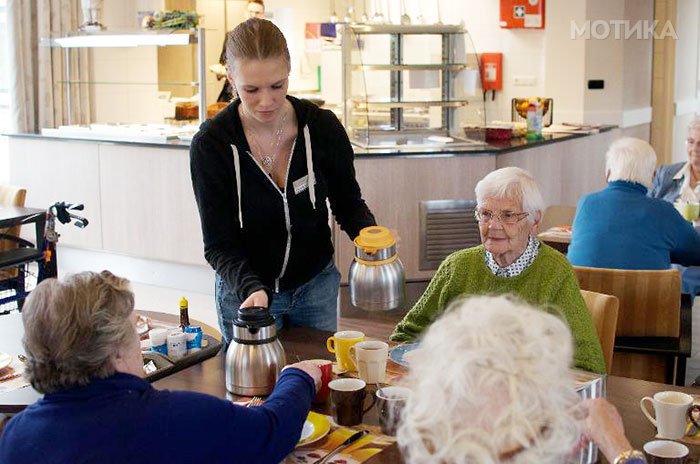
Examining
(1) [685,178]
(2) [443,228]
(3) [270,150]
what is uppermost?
(3) [270,150]

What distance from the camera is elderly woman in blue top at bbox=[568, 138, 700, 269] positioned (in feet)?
10.9

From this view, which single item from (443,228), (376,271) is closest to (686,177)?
(443,228)

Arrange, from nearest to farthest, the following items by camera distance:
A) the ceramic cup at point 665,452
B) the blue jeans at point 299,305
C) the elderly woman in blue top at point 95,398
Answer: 1. the elderly woman in blue top at point 95,398
2. the ceramic cup at point 665,452
3. the blue jeans at point 299,305

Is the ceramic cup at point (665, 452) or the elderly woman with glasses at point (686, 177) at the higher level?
the elderly woman with glasses at point (686, 177)

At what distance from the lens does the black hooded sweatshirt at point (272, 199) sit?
233cm

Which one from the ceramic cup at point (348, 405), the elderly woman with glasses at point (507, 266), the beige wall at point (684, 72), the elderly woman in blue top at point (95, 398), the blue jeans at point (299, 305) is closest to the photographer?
the elderly woman in blue top at point (95, 398)

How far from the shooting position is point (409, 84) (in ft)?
18.1

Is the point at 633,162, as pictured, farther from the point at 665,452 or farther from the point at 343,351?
the point at 665,452

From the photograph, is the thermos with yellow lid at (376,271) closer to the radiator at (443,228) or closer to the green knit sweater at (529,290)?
the green knit sweater at (529,290)

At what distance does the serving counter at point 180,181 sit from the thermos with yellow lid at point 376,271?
295 centimetres

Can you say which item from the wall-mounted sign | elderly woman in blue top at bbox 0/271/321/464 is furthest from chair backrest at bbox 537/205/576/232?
the wall-mounted sign

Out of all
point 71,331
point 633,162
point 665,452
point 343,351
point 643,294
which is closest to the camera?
point 71,331

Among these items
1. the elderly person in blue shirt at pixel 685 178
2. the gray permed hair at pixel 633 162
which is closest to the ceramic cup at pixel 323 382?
the gray permed hair at pixel 633 162

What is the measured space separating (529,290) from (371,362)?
1.69ft
